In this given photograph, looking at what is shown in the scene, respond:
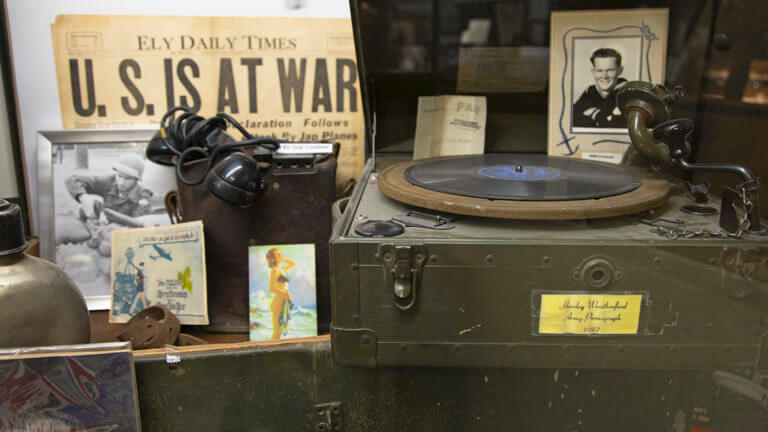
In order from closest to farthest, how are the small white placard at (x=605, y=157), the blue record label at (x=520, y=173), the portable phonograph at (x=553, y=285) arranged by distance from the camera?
the portable phonograph at (x=553, y=285), the blue record label at (x=520, y=173), the small white placard at (x=605, y=157)

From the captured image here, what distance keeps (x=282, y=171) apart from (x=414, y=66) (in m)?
0.55

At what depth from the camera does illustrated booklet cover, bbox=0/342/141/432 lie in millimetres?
930

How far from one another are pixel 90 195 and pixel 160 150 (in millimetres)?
376

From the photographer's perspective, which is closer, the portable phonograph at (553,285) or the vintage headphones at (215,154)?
the portable phonograph at (553,285)

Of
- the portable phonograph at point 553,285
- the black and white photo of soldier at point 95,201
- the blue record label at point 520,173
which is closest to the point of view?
the portable phonograph at point 553,285

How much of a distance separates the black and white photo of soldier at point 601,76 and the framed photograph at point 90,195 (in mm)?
1267

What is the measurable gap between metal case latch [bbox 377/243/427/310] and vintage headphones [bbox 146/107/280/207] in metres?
0.46

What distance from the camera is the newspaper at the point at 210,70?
5.19ft

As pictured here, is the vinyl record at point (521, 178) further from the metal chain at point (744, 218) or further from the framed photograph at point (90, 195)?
the framed photograph at point (90, 195)

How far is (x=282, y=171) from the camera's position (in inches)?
51.4

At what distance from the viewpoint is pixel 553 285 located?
0.85m

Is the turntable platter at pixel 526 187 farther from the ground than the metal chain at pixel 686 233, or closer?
farther from the ground

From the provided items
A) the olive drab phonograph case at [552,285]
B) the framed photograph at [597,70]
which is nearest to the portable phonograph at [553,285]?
the olive drab phonograph case at [552,285]

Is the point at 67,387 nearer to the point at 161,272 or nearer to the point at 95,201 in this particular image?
the point at 161,272
